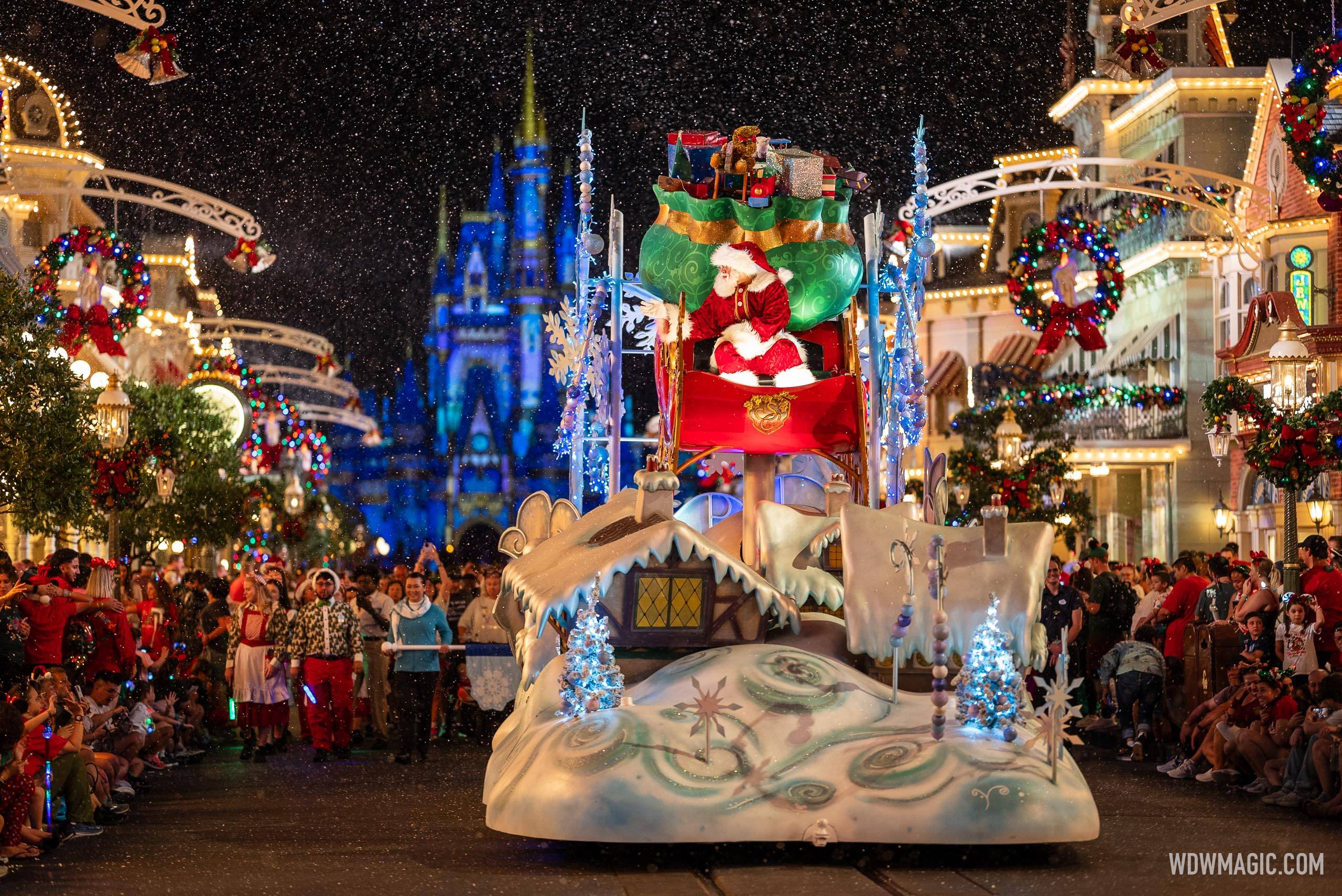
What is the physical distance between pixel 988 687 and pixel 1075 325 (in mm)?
10570

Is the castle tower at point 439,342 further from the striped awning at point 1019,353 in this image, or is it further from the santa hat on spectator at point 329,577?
the santa hat on spectator at point 329,577

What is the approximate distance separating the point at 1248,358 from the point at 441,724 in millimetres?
16939

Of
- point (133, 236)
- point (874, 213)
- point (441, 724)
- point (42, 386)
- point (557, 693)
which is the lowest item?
point (441, 724)

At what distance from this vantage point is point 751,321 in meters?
14.0

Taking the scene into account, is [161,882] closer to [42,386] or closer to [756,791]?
[756,791]

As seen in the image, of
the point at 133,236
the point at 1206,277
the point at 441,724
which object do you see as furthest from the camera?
the point at 133,236

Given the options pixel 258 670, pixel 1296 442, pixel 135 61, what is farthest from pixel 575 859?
pixel 1296 442

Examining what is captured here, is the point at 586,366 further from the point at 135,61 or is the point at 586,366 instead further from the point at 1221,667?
the point at 1221,667

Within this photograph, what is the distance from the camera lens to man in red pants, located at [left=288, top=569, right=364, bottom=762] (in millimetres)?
15984

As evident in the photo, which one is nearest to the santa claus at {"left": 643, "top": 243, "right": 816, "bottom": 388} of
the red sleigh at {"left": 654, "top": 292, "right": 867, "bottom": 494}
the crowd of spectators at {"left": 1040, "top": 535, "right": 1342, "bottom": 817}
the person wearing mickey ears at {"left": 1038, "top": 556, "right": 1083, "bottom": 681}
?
the red sleigh at {"left": 654, "top": 292, "right": 867, "bottom": 494}

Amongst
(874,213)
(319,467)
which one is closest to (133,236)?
(319,467)

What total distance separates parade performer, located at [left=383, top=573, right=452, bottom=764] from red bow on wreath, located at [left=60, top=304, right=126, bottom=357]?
602cm

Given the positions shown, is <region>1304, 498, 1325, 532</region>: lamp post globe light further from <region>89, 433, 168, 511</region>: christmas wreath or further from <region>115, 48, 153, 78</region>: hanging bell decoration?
<region>115, 48, 153, 78</region>: hanging bell decoration

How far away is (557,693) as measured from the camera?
36.2 ft
